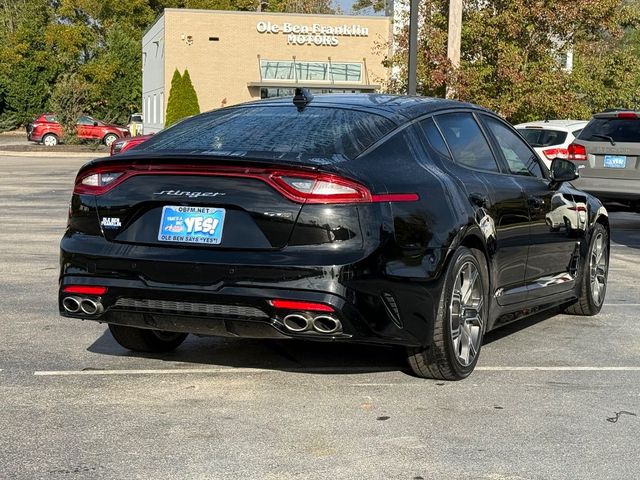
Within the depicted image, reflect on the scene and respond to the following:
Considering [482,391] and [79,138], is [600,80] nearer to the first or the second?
[79,138]


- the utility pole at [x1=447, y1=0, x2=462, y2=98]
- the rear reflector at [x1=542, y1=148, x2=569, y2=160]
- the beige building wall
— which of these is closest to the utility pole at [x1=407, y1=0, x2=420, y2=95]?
the rear reflector at [x1=542, y1=148, x2=569, y2=160]

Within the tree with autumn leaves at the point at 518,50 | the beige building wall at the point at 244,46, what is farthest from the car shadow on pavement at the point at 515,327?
the beige building wall at the point at 244,46

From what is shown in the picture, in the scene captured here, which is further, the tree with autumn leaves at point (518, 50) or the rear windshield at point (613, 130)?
the tree with autumn leaves at point (518, 50)

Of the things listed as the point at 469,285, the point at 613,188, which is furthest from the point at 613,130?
the point at 469,285

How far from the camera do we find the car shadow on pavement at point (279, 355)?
655 centimetres

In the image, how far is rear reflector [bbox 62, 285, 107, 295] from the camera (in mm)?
5832

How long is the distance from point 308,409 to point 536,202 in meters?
2.64

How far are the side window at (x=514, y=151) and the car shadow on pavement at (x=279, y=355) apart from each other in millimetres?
1512

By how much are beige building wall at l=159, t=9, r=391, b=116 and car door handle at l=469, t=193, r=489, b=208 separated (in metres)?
47.2

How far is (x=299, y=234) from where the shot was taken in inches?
217

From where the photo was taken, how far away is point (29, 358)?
6.61 m

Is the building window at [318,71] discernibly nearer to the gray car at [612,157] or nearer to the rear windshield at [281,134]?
the gray car at [612,157]

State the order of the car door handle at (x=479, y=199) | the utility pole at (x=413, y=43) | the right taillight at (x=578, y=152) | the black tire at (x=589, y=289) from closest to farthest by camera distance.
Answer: the car door handle at (x=479, y=199) → the black tire at (x=589, y=289) → the right taillight at (x=578, y=152) → the utility pole at (x=413, y=43)

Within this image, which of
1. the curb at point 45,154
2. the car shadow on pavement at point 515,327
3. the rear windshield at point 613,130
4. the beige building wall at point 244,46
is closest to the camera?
the car shadow on pavement at point 515,327
